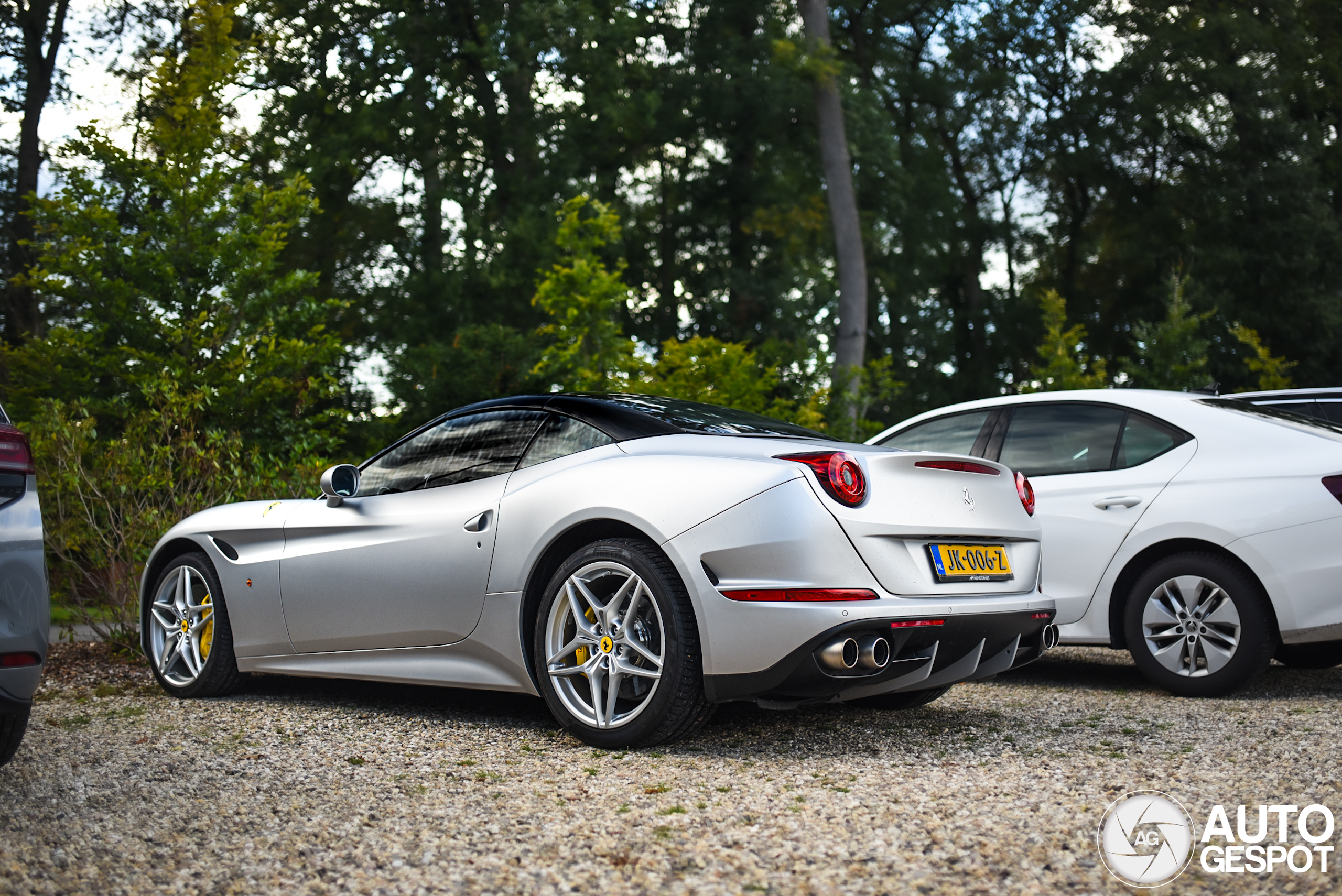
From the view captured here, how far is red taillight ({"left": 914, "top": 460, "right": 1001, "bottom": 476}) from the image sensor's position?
4.26 m

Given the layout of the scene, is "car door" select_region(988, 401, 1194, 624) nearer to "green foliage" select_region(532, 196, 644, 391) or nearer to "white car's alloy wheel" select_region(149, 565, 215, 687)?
"white car's alloy wheel" select_region(149, 565, 215, 687)

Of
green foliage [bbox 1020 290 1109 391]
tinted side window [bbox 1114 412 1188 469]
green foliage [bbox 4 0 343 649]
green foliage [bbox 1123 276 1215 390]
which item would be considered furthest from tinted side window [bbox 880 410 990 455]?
green foliage [bbox 1123 276 1215 390]

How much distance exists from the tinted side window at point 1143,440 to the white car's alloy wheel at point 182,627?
4.75 m

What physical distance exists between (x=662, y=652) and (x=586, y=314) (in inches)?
334

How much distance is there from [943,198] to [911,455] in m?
31.3

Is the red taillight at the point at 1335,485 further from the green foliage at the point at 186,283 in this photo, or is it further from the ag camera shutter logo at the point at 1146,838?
the green foliage at the point at 186,283

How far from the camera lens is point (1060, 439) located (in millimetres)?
6430

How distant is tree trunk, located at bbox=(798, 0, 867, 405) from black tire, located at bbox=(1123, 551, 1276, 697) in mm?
14124

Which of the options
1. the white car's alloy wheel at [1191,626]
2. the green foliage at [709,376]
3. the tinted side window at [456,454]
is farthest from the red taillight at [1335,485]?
the green foliage at [709,376]

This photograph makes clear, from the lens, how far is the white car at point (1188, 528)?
530cm

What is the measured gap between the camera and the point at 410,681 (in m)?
4.83

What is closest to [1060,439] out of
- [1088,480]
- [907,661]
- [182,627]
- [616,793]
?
[1088,480]

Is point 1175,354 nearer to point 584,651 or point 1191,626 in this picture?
point 1191,626

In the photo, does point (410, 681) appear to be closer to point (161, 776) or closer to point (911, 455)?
point (161, 776)
